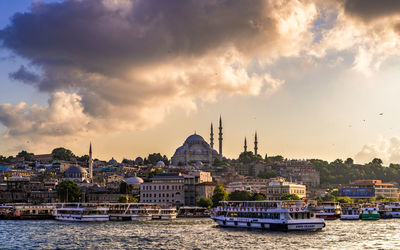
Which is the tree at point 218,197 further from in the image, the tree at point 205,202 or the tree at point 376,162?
the tree at point 376,162

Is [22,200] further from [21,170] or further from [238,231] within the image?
[238,231]

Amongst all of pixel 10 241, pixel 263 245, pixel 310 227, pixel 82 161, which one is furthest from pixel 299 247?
pixel 82 161

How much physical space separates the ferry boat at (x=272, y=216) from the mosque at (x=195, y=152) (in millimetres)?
107335

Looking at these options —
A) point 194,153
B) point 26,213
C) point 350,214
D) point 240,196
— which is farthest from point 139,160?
point 350,214

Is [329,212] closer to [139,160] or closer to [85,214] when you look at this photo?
[85,214]

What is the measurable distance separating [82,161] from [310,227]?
134 meters

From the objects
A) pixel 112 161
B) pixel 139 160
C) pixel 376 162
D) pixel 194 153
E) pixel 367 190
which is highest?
pixel 194 153

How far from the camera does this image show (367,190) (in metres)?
132

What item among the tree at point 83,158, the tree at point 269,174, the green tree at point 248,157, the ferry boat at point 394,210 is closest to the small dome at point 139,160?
the tree at point 83,158

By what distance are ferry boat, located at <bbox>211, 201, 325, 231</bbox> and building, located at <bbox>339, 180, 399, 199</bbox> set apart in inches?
2953

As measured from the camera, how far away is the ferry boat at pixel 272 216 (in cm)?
5209

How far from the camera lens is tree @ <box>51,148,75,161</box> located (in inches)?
7210

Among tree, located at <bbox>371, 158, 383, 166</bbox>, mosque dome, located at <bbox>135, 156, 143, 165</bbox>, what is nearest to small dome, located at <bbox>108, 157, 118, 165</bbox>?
mosque dome, located at <bbox>135, 156, 143, 165</bbox>

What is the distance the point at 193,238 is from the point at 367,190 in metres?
92.3
